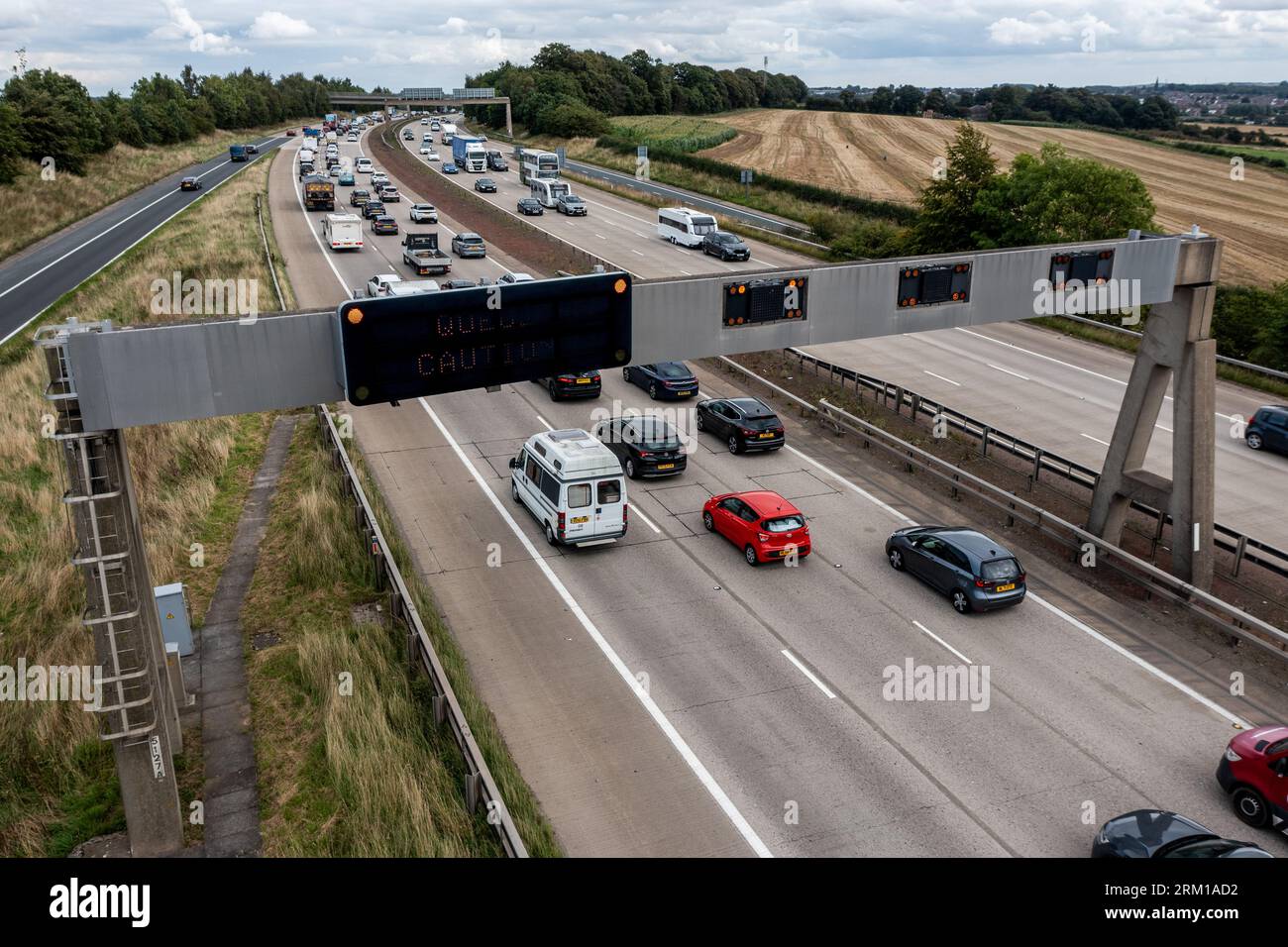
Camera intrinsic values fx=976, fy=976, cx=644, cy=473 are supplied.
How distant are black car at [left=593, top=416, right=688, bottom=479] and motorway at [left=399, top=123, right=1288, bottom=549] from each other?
11.6 m

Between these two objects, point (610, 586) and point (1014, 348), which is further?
point (1014, 348)

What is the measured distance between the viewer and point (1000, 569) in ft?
60.4

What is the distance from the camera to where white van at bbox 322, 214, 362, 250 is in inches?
2098

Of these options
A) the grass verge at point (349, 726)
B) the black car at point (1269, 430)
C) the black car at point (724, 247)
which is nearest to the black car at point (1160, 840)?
the grass verge at point (349, 726)

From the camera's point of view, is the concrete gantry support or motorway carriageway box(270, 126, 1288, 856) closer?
motorway carriageway box(270, 126, 1288, 856)

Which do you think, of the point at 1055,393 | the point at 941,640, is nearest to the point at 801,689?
the point at 941,640

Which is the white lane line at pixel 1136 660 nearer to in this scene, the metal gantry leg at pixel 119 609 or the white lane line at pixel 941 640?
the white lane line at pixel 941 640

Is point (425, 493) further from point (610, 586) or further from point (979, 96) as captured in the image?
point (979, 96)

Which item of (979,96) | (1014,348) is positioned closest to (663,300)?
(1014,348)

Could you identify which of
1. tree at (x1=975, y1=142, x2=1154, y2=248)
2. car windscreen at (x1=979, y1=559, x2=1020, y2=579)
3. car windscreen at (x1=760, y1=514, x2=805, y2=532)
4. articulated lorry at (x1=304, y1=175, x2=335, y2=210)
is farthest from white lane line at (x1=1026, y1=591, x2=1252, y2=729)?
articulated lorry at (x1=304, y1=175, x2=335, y2=210)

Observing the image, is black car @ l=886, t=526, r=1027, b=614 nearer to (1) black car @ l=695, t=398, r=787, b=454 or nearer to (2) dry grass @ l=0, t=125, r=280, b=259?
(1) black car @ l=695, t=398, r=787, b=454

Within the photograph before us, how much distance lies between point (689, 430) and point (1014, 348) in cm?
1790

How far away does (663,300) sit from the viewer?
15.9 meters

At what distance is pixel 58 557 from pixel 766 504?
47.8 feet
